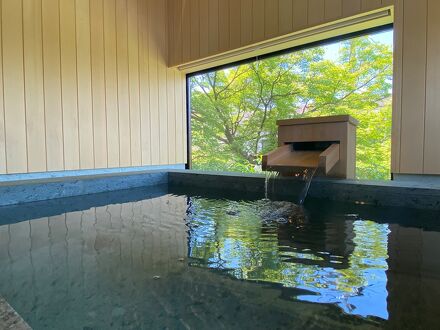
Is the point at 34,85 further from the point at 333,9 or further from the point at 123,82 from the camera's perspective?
the point at 333,9

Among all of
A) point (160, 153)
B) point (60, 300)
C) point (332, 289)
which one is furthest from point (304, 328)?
point (160, 153)

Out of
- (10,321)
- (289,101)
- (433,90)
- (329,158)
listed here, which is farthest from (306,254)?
(289,101)

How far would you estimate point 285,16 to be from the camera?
3.17 metres

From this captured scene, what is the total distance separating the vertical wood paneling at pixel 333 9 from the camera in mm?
2811

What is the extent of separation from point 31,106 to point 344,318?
3386 mm

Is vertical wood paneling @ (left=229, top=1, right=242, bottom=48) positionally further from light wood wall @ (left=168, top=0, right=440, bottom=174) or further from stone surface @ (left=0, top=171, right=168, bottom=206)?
stone surface @ (left=0, top=171, right=168, bottom=206)

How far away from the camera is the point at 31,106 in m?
3.06

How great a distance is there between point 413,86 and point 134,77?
322cm

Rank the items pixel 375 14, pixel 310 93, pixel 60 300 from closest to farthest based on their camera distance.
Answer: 1. pixel 60 300
2. pixel 375 14
3. pixel 310 93

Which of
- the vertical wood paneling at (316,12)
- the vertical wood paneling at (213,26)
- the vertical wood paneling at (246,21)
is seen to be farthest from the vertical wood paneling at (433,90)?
the vertical wood paneling at (213,26)

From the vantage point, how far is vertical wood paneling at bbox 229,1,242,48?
3.58 m

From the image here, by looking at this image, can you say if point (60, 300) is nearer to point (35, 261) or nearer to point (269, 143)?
point (35, 261)

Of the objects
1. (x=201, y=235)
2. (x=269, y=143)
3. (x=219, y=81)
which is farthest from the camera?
(x=219, y=81)

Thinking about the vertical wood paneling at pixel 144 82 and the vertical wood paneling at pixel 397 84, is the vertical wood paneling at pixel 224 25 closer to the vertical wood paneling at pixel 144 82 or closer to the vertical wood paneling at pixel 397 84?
the vertical wood paneling at pixel 144 82
